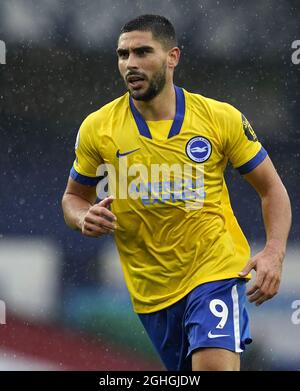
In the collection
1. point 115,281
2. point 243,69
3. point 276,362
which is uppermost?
point 243,69

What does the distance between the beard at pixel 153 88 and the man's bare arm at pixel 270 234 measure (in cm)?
63

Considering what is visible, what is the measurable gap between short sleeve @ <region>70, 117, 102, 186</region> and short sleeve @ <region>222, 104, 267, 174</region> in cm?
68

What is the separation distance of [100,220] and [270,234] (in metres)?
0.92

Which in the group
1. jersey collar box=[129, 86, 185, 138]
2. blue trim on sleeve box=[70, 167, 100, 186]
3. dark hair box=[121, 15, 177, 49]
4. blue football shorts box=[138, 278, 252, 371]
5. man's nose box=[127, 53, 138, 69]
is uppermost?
dark hair box=[121, 15, 177, 49]

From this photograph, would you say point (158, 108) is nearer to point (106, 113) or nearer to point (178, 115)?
point (178, 115)

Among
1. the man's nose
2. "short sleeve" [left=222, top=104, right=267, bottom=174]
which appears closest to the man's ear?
the man's nose

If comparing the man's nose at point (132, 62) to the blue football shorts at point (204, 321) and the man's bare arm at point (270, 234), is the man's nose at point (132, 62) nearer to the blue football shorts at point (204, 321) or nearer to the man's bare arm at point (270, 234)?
the man's bare arm at point (270, 234)

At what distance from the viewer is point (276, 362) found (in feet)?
24.7

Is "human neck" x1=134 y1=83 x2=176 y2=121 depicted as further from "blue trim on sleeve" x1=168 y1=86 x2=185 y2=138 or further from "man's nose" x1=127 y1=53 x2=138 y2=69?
"man's nose" x1=127 y1=53 x2=138 y2=69

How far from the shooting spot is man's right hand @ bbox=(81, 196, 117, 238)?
15.3ft

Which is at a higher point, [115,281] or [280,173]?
[280,173]
